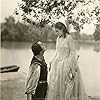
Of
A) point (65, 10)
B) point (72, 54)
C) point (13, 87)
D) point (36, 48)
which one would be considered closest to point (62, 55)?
point (72, 54)

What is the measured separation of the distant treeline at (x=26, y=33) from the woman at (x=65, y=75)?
0.27 feet

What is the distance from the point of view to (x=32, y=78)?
6.33ft

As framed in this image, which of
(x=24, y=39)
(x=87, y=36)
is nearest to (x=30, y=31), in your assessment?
(x=24, y=39)

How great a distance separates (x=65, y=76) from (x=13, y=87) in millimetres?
359

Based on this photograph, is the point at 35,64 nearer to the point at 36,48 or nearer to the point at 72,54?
the point at 36,48

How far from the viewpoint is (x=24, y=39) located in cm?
206

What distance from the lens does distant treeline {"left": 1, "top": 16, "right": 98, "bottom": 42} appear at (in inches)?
77.7

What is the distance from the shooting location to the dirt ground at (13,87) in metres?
2.01

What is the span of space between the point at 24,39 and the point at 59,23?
26 centimetres

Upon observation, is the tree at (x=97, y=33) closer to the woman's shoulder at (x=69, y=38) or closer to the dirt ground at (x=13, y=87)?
the woman's shoulder at (x=69, y=38)

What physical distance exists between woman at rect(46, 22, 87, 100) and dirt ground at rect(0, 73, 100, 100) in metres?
0.14

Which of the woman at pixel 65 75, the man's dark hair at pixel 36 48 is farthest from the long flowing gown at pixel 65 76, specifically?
the man's dark hair at pixel 36 48

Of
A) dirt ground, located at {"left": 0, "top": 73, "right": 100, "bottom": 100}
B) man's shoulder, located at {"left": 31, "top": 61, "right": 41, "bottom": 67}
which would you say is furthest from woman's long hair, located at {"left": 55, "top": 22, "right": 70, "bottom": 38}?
dirt ground, located at {"left": 0, "top": 73, "right": 100, "bottom": 100}

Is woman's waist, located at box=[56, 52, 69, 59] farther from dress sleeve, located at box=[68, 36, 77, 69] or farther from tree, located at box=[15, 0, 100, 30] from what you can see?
tree, located at box=[15, 0, 100, 30]
